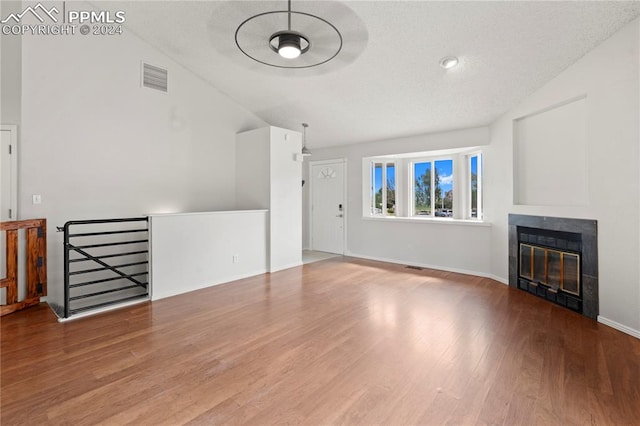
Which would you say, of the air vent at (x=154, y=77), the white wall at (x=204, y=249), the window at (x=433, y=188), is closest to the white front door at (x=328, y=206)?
the window at (x=433, y=188)

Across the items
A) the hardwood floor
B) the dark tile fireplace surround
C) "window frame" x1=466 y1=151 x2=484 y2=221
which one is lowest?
the hardwood floor

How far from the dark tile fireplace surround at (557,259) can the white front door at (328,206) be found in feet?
11.2

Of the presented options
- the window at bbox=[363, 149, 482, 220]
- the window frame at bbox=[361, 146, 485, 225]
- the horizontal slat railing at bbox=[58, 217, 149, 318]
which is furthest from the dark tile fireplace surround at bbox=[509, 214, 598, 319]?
the horizontal slat railing at bbox=[58, 217, 149, 318]

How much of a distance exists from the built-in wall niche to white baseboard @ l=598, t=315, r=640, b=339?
1256 mm

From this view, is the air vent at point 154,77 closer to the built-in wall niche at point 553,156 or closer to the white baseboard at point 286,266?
the white baseboard at point 286,266

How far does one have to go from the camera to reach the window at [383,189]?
652 centimetres

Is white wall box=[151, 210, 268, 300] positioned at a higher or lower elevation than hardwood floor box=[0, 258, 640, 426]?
higher

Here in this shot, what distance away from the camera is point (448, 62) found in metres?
3.65

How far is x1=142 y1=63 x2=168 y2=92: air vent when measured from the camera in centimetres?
459

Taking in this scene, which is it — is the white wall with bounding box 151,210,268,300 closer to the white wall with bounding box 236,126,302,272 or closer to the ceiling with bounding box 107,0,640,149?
the white wall with bounding box 236,126,302,272

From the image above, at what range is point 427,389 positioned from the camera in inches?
81.6

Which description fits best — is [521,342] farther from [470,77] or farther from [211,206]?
[211,206]

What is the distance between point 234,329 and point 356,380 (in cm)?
140

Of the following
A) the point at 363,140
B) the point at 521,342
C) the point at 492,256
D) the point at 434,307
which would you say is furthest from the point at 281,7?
the point at 492,256
